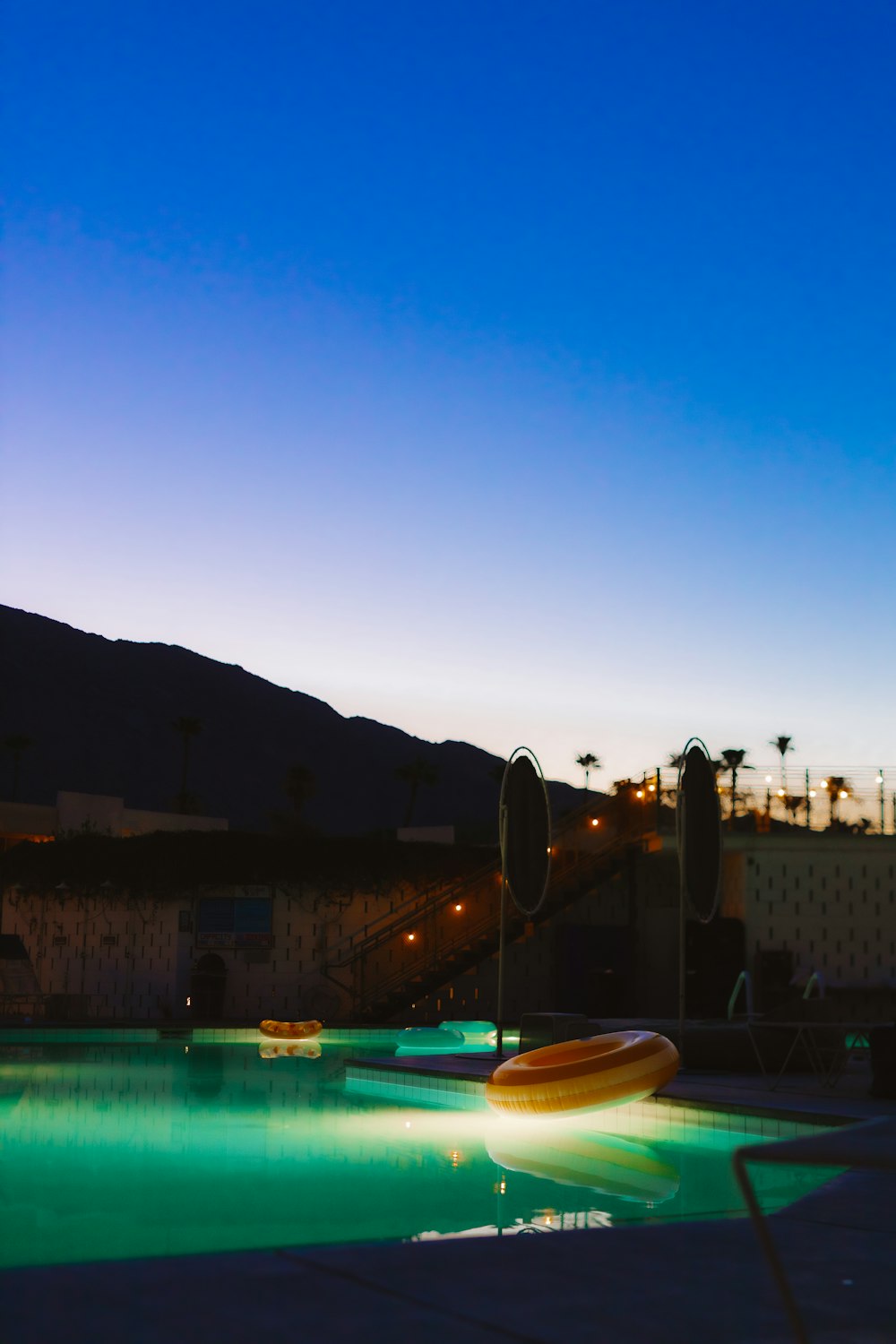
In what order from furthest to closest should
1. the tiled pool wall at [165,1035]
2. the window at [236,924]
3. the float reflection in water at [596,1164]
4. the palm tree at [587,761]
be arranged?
the palm tree at [587,761]
the window at [236,924]
the tiled pool wall at [165,1035]
the float reflection in water at [596,1164]

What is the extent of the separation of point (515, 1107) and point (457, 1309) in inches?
222

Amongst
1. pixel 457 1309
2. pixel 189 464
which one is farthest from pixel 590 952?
pixel 457 1309

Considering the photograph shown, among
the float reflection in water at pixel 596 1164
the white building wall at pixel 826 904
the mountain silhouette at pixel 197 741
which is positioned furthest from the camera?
the mountain silhouette at pixel 197 741

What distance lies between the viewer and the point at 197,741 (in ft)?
495

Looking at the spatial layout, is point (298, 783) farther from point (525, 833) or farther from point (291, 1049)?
point (525, 833)

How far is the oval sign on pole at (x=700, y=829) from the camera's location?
11.8 meters

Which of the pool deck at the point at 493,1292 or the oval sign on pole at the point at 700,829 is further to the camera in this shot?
the oval sign on pole at the point at 700,829

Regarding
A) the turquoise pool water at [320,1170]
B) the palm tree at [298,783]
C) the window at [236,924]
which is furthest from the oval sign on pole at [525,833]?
the palm tree at [298,783]

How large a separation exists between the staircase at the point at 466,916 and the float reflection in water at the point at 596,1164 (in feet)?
44.7

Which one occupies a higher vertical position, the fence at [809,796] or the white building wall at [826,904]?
the fence at [809,796]

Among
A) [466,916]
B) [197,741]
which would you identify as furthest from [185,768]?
[197,741]

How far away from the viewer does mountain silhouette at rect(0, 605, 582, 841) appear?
137125 millimetres

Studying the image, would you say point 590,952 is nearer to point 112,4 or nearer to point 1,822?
point 112,4

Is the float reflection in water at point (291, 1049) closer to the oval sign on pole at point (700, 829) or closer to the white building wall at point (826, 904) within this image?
the oval sign on pole at point (700, 829)
